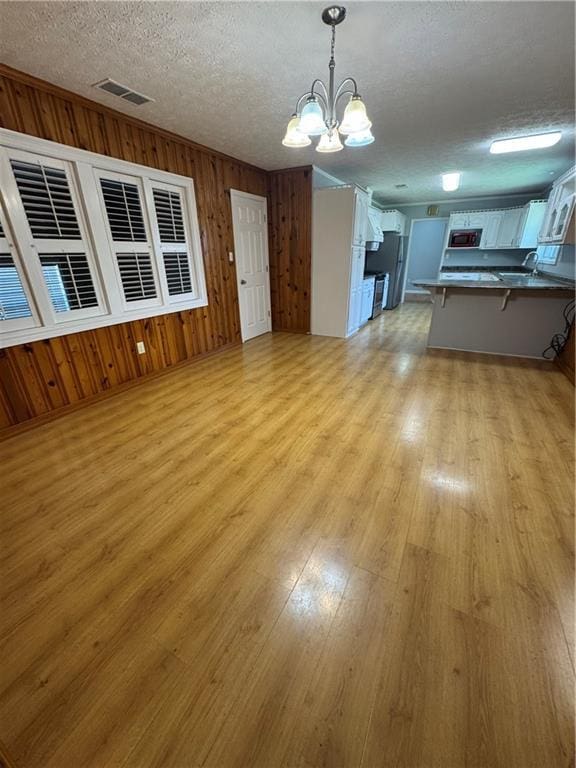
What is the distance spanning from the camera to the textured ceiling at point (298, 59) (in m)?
1.67

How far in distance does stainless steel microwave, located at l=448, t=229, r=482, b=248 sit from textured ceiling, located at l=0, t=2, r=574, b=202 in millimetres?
3717

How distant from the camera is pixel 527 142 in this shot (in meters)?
3.50

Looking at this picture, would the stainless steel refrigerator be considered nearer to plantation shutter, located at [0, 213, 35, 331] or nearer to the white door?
the white door

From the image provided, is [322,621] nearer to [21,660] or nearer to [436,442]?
[21,660]

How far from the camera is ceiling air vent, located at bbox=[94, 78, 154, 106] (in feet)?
7.60

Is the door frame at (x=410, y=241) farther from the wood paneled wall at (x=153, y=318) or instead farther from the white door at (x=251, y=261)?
the white door at (x=251, y=261)

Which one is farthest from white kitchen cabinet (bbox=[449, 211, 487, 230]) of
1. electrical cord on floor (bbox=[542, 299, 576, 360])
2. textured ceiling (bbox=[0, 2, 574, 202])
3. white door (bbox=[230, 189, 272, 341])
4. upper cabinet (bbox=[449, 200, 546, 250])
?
white door (bbox=[230, 189, 272, 341])

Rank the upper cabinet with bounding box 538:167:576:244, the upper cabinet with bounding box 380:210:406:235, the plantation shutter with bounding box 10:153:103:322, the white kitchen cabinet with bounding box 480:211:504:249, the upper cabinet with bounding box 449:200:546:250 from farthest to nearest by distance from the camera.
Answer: the upper cabinet with bounding box 380:210:406:235 → the white kitchen cabinet with bounding box 480:211:504:249 → the upper cabinet with bounding box 449:200:546:250 → the upper cabinet with bounding box 538:167:576:244 → the plantation shutter with bounding box 10:153:103:322

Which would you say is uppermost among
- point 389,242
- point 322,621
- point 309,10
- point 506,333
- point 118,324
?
point 309,10

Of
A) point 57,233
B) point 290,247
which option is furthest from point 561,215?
point 57,233

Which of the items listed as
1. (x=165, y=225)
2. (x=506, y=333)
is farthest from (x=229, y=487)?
(x=506, y=333)

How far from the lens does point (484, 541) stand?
1.54 meters

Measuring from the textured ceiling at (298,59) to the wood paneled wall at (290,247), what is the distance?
59.2 inches

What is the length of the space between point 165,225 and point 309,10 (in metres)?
2.40
